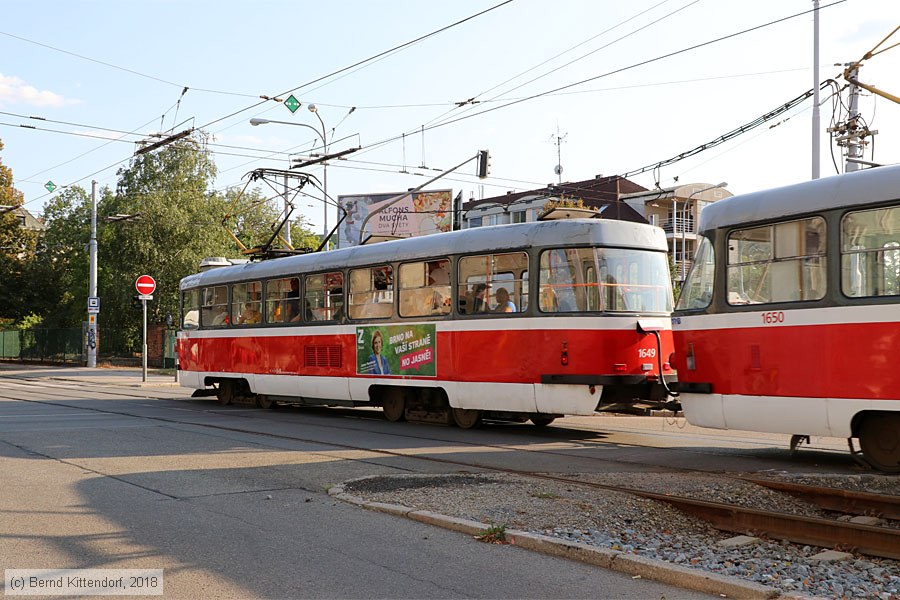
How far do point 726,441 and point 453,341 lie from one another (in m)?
4.36

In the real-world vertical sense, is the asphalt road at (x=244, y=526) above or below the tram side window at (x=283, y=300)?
below

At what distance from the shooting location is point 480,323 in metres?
14.3

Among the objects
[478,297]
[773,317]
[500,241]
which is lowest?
[773,317]

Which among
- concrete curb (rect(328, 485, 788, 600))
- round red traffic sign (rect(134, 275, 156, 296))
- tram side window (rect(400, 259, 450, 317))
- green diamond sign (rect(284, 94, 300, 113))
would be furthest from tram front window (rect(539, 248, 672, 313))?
round red traffic sign (rect(134, 275, 156, 296))

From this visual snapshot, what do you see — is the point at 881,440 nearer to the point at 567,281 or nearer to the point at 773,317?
the point at 773,317

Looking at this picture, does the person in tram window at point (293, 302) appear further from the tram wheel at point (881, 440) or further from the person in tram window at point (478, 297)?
the tram wheel at point (881, 440)

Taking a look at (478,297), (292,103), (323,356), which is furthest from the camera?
(292,103)

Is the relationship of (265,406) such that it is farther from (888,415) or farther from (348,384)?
(888,415)

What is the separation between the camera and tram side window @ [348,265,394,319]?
53.3 ft

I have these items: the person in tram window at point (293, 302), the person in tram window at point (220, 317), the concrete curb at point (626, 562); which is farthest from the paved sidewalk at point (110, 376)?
the concrete curb at point (626, 562)

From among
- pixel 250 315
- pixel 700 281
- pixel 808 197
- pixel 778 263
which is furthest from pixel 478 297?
pixel 250 315

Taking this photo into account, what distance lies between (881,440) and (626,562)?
4.99 metres

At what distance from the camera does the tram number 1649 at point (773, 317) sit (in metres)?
10.4

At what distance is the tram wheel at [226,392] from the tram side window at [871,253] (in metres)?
14.6
